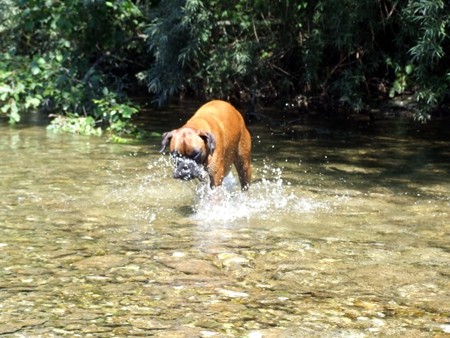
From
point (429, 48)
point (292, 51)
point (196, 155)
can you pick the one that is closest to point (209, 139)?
point (196, 155)

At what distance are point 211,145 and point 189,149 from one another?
216mm

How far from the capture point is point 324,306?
4.57 meters

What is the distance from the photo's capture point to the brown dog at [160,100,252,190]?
6551 mm

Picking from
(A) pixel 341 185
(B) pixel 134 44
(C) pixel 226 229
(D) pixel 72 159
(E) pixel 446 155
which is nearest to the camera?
(C) pixel 226 229

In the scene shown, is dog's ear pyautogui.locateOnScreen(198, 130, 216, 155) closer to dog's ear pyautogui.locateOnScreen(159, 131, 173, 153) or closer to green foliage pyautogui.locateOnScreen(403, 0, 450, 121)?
dog's ear pyautogui.locateOnScreen(159, 131, 173, 153)

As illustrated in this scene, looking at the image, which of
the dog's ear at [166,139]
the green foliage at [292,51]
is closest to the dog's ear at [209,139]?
the dog's ear at [166,139]

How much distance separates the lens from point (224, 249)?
5844 millimetres

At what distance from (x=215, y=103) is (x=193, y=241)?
2.17 metres

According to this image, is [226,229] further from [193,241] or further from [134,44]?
[134,44]

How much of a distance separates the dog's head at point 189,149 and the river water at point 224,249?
0.48 m

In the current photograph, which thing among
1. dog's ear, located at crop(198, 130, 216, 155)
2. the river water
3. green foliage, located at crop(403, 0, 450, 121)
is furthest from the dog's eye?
green foliage, located at crop(403, 0, 450, 121)

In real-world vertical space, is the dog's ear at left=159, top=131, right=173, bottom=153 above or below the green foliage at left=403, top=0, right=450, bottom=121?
below

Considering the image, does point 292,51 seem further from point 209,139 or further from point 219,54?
point 209,139

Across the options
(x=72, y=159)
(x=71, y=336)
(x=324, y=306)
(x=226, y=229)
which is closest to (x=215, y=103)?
(x=226, y=229)
